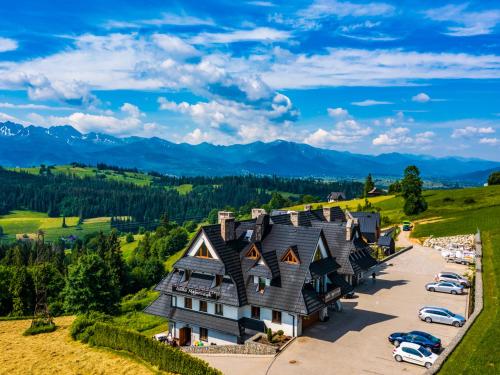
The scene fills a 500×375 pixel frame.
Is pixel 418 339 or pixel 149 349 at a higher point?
pixel 418 339

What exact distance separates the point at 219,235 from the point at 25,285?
5130 cm

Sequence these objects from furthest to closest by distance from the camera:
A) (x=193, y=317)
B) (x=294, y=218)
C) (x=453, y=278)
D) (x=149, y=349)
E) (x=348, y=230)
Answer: (x=453, y=278), (x=348, y=230), (x=294, y=218), (x=193, y=317), (x=149, y=349)

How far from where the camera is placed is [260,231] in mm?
49375

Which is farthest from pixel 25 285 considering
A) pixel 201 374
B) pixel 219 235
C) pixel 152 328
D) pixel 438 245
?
pixel 438 245

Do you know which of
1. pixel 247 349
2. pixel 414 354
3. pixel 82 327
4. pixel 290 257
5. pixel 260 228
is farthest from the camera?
pixel 82 327

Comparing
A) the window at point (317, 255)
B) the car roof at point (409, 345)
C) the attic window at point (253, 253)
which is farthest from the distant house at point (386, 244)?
the car roof at point (409, 345)

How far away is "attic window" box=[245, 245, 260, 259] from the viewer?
46406 millimetres

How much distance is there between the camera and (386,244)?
284ft

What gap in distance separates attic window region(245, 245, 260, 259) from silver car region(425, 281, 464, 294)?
90.6 ft

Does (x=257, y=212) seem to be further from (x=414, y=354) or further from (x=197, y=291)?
(x=414, y=354)

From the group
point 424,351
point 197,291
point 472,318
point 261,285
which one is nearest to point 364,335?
point 424,351

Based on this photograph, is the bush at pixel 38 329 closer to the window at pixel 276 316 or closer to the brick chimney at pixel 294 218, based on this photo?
the window at pixel 276 316

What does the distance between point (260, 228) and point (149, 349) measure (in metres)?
17.6

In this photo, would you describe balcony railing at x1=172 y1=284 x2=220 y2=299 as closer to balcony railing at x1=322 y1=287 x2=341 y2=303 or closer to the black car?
balcony railing at x1=322 y1=287 x2=341 y2=303
